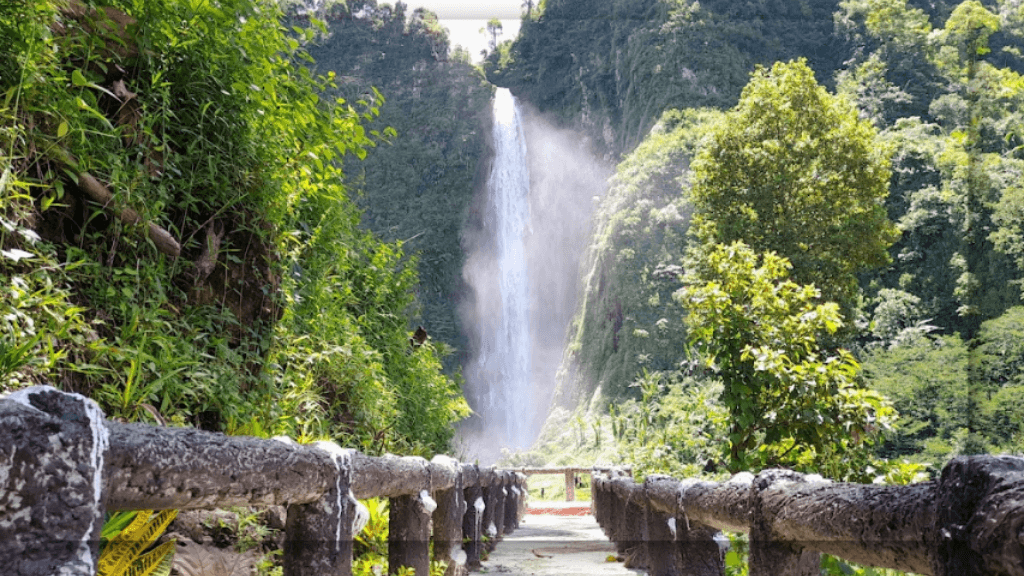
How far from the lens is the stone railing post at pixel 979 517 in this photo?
0.79 meters

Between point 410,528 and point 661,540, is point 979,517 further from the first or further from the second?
point 661,540

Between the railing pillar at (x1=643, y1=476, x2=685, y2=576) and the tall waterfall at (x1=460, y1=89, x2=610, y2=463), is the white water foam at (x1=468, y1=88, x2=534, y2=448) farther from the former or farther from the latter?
the railing pillar at (x1=643, y1=476, x2=685, y2=576)

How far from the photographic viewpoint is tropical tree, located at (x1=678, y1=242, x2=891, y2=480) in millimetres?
4496

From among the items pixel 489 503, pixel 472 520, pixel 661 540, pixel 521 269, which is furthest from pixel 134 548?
pixel 521 269

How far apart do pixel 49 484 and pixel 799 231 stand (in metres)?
18.6

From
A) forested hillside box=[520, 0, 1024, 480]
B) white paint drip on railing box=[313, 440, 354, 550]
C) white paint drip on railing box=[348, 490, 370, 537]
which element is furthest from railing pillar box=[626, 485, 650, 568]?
white paint drip on railing box=[313, 440, 354, 550]

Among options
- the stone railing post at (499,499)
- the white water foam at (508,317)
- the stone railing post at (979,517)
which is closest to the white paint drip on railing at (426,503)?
the stone railing post at (979,517)

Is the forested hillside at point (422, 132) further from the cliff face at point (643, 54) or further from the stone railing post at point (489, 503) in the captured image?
the stone railing post at point (489, 503)

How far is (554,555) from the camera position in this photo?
6496 millimetres

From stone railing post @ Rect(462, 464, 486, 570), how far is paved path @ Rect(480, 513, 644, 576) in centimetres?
13

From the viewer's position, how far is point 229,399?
2914 mm

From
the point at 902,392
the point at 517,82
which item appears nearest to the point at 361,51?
the point at 517,82

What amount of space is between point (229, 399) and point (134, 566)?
4.12 feet

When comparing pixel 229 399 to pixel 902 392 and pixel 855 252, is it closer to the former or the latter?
pixel 855 252
